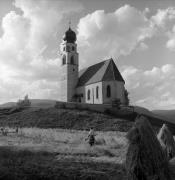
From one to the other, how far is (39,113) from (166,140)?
38278 millimetres

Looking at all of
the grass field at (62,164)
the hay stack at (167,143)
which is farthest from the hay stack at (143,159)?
the hay stack at (167,143)

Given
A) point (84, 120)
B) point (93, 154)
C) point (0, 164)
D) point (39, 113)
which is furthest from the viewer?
point (39, 113)

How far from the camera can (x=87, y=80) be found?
211 ft

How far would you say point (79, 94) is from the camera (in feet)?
215

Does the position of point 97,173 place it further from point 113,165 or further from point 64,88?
point 64,88

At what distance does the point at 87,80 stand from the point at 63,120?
20.7m

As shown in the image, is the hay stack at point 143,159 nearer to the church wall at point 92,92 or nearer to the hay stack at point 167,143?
the hay stack at point 167,143

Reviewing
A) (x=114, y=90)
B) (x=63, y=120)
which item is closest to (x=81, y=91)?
(x=114, y=90)

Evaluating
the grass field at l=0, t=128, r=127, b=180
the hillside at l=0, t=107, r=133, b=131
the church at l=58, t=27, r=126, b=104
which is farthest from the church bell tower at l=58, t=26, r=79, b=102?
the grass field at l=0, t=128, r=127, b=180

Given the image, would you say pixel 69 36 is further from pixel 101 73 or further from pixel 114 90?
pixel 114 90

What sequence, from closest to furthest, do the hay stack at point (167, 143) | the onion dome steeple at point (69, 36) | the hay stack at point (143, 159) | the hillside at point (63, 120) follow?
1. the hay stack at point (143, 159)
2. the hay stack at point (167, 143)
3. the hillside at point (63, 120)
4. the onion dome steeple at point (69, 36)

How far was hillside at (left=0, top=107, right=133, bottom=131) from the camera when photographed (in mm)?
41047

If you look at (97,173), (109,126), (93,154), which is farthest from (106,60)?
(97,173)

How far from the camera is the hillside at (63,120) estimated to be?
4105 centimetres
